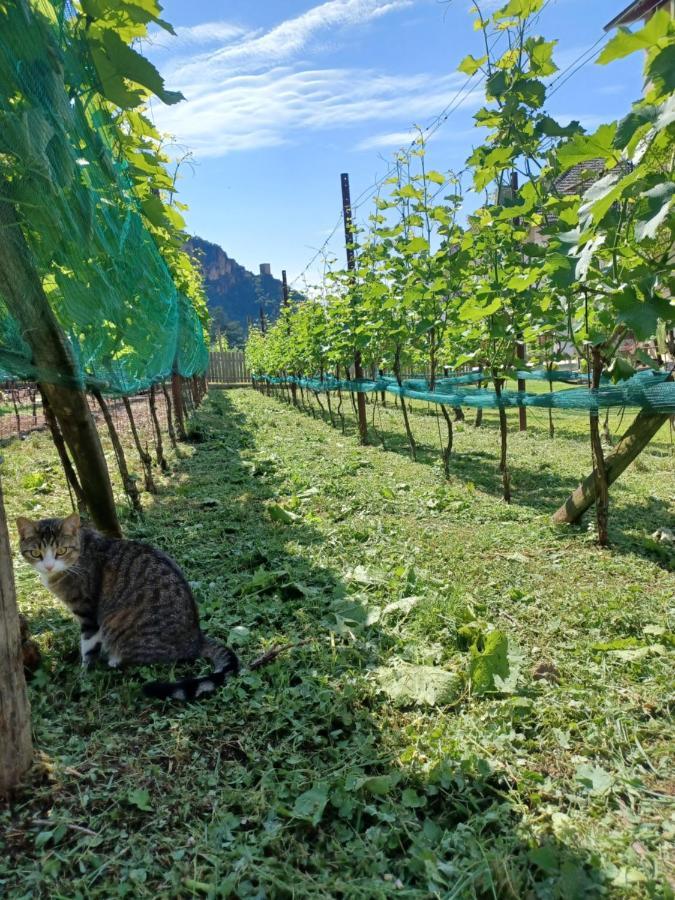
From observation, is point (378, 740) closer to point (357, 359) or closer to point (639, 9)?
point (357, 359)

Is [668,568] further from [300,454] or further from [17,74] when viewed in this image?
[300,454]

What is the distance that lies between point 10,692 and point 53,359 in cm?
211

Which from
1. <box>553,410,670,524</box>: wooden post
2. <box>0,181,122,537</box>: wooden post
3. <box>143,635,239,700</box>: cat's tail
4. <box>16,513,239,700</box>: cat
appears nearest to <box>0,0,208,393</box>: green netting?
<box>0,181,122,537</box>: wooden post

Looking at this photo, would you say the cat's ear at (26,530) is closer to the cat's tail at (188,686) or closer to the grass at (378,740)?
the grass at (378,740)

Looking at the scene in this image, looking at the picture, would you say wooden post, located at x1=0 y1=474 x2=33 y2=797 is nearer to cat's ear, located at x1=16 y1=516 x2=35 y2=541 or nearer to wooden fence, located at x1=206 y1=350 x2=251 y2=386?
cat's ear, located at x1=16 y1=516 x2=35 y2=541

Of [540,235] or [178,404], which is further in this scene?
[178,404]

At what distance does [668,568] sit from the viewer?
4.48m

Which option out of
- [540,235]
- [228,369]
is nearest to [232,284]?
[228,369]

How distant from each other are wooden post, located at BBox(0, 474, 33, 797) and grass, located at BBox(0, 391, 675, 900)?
0.32ft

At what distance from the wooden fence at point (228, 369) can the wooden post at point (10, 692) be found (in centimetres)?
4053

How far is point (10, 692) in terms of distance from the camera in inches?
83.8

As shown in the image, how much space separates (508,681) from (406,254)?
6.16 m

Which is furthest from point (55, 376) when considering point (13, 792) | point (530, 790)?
point (530, 790)

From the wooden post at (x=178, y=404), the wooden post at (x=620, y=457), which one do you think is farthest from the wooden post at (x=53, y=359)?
the wooden post at (x=178, y=404)
